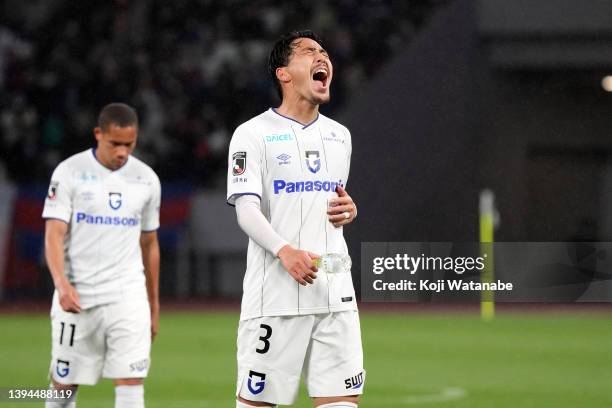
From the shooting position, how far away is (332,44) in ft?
74.4

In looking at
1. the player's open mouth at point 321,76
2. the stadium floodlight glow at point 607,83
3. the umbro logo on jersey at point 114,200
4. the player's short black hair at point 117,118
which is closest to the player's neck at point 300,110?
the player's open mouth at point 321,76

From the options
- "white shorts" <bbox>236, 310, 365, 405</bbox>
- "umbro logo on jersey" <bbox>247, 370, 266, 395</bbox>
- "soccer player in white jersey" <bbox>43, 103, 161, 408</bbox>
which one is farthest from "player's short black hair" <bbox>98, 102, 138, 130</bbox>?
"umbro logo on jersey" <bbox>247, 370, 266, 395</bbox>

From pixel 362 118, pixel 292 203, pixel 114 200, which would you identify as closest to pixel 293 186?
pixel 292 203

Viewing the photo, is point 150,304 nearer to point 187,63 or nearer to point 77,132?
point 77,132

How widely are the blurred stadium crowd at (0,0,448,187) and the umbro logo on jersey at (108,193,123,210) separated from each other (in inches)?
562

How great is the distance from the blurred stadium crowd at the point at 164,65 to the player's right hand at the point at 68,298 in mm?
14631

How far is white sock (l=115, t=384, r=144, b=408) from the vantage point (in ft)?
22.6

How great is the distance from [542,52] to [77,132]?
26.0 feet

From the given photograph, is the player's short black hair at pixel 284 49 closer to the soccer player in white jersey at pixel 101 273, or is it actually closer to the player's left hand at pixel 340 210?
the player's left hand at pixel 340 210

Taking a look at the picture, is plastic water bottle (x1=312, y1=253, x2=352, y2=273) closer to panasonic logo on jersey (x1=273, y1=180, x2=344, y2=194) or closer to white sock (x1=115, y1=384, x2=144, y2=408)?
panasonic logo on jersey (x1=273, y1=180, x2=344, y2=194)

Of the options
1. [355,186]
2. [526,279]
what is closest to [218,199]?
[355,186]

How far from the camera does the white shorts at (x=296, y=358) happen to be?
16.4 ft

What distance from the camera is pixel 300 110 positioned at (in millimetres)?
5121

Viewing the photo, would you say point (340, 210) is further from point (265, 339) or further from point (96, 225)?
A: point (96, 225)
